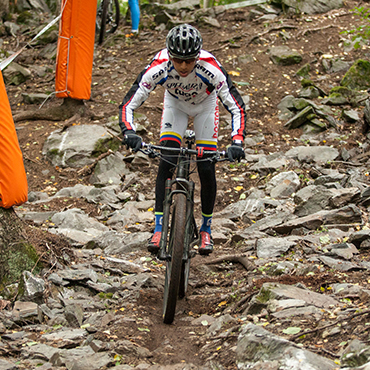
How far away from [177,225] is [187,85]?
1.55m

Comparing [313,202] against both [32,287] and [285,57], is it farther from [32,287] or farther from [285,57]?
[285,57]

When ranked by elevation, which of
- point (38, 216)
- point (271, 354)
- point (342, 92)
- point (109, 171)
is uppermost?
point (271, 354)

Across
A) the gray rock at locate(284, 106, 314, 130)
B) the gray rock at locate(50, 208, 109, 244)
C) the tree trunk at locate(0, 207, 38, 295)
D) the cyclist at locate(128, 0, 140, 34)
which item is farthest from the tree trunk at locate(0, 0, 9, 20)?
the tree trunk at locate(0, 207, 38, 295)

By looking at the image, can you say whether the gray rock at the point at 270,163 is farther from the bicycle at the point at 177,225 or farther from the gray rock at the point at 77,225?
the bicycle at the point at 177,225

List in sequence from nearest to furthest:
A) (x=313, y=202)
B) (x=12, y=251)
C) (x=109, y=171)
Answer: (x=12, y=251), (x=313, y=202), (x=109, y=171)

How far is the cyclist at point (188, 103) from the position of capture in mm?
4180

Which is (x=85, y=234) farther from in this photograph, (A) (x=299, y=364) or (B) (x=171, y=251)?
(A) (x=299, y=364)

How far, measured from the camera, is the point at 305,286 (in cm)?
406

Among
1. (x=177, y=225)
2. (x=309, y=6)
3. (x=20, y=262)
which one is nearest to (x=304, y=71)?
(x=309, y=6)

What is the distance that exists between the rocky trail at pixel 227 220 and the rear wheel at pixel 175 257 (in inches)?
8.4

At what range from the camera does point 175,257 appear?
3.87 meters

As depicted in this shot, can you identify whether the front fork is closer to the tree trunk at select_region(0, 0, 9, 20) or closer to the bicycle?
the bicycle

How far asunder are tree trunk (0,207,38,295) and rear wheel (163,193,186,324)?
1450mm

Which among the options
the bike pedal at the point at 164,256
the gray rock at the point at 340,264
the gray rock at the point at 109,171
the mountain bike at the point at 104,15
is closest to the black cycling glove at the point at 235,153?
the bike pedal at the point at 164,256
